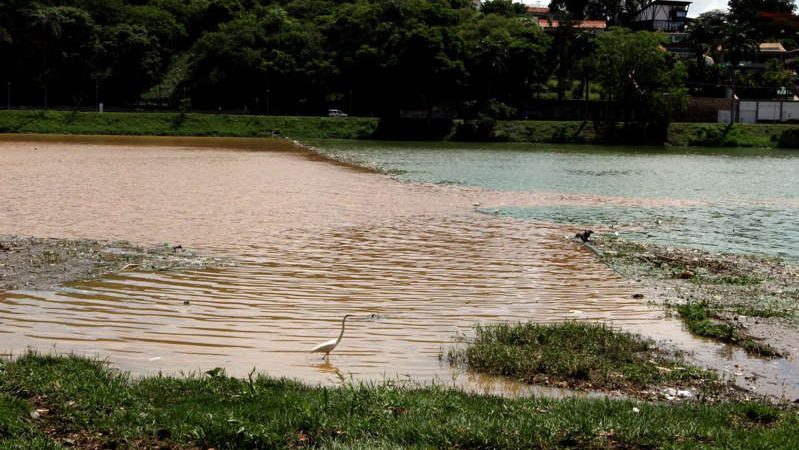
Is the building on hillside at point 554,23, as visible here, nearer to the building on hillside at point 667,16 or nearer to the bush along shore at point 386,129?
the building on hillside at point 667,16

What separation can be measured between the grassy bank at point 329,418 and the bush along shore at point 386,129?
88.5m

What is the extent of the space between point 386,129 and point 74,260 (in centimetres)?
8665

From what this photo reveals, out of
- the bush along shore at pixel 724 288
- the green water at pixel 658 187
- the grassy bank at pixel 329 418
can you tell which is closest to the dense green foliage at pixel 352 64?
the green water at pixel 658 187

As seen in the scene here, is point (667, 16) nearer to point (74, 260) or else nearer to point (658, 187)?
point (658, 187)

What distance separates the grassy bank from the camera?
696 centimetres

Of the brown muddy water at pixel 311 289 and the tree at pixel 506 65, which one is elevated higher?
the tree at pixel 506 65

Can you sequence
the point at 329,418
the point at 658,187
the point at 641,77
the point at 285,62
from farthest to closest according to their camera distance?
the point at 285,62, the point at 641,77, the point at 658,187, the point at 329,418

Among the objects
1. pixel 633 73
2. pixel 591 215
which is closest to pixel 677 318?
pixel 591 215

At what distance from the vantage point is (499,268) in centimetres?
1741

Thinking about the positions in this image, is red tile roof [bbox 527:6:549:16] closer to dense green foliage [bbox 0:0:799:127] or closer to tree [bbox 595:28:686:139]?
dense green foliage [bbox 0:0:799:127]

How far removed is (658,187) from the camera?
4166cm

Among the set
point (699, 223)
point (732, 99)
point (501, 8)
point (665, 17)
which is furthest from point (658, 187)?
point (665, 17)

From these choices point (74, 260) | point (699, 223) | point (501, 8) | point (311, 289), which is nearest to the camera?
point (311, 289)

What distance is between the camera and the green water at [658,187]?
2452cm
